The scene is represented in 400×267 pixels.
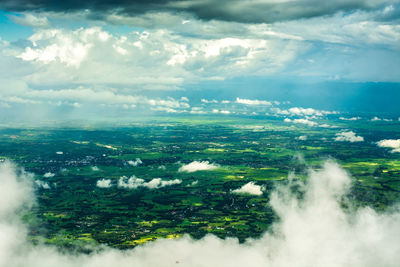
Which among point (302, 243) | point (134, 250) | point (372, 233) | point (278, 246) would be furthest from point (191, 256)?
point (372, 233)

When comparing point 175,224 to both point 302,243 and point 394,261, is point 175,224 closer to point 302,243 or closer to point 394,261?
point 302,243

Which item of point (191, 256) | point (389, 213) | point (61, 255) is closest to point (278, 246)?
point (191, 256)

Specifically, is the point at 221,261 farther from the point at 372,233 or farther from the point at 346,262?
the point at 372,233

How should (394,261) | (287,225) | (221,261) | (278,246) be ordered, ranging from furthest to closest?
(287,225), (278,246), (221,261), (394,261)

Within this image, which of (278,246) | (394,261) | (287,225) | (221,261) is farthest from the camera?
(287,225)

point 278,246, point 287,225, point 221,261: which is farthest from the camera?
point 287,225

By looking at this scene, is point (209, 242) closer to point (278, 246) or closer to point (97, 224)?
point (278, 246)

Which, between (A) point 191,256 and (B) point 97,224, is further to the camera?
(B) point 97,224

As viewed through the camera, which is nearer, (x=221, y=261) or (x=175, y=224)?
(x=221, y=261)
